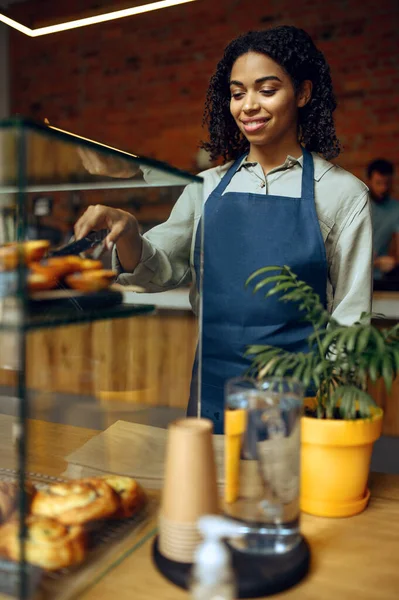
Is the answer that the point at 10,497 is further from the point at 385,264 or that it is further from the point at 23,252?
the point at 385,264

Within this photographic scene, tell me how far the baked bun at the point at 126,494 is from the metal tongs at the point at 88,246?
A: 1.05 ft

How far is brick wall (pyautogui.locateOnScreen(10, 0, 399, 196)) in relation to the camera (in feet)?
13.6

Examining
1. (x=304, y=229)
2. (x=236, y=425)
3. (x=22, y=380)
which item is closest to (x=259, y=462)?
(x=236, y=425)

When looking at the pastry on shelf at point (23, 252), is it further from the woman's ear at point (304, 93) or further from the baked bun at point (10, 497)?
the woman's ear at point (304, 93)

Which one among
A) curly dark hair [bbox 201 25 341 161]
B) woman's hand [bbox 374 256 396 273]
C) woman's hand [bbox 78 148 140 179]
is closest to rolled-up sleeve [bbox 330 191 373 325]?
curly dark hair [bbox 201 25 341 161]

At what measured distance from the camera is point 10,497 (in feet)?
2.21

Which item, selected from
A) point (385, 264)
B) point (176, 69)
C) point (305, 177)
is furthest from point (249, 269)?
point (176, 69)

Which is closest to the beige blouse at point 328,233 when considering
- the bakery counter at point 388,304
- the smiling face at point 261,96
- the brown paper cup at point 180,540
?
the smiling face at point 261,96

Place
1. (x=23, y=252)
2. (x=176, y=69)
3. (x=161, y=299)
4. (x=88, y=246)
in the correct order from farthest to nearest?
(x=176, y=69) → (x=161, y=299) → (x=88, y=246) → (x=23, y=252)

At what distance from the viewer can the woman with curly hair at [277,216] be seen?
1.31 meters

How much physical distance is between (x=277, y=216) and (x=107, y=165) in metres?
0.62

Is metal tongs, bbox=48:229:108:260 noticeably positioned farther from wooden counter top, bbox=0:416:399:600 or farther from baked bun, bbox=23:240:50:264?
wooden counter top, bbox=0:416:399:600

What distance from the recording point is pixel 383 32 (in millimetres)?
4090

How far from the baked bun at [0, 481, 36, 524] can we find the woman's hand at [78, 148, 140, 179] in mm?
419
